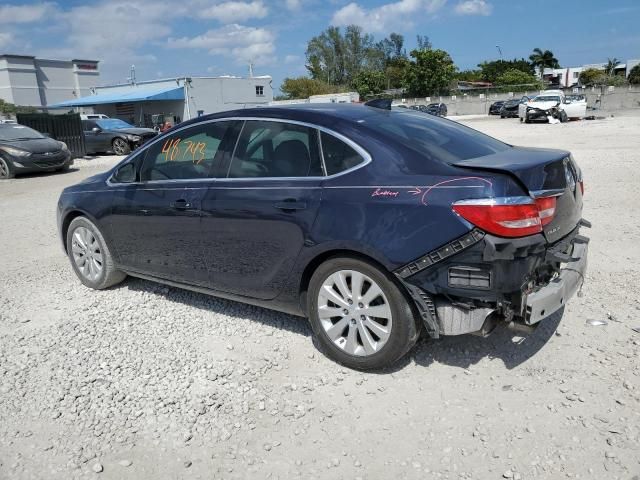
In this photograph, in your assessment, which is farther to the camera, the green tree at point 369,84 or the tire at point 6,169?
the green tree at point 369,84

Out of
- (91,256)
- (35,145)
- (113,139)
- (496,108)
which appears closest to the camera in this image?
(91,256)

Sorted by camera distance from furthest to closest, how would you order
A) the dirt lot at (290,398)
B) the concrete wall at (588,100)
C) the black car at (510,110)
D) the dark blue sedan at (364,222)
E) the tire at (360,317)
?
the concrete wall at (588,100), the black car at (510,110), the tire at (360,317), the dark blue sedan at (364,222), the dirt lot at (290,398)

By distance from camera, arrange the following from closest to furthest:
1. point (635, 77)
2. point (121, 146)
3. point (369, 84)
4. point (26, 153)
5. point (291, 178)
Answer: point (291, 178) < point (26, 153) < point (121, 146) < point (635, 77) < point (369, 84)

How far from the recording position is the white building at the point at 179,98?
4600cm

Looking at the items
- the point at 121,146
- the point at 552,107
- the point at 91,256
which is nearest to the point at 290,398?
the point at 91,256

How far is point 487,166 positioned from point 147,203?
2794mm

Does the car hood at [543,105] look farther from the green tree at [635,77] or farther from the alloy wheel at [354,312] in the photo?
the green tree at [635,77]

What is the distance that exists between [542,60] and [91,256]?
114260 mm

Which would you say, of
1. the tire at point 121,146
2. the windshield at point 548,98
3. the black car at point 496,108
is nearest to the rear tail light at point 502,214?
the tire at point 121,146

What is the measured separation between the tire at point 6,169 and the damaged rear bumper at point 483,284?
48.3ft

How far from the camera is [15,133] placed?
15773 mm

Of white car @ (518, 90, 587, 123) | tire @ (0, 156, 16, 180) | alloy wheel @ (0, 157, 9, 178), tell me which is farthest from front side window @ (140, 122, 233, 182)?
white car @ (518, 90, 587, 123)

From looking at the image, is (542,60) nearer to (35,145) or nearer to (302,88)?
(302,88)

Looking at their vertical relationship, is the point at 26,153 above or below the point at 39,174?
above
